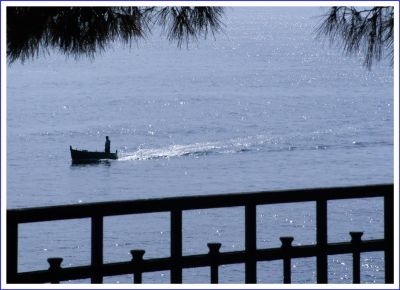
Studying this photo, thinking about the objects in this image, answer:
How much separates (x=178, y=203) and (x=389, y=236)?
3.27 feet

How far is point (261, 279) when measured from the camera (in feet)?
138

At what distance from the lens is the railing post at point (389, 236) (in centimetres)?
385

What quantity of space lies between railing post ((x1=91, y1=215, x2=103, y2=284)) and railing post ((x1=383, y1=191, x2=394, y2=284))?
4.14 ft

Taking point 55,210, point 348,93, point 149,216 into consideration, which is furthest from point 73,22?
point 348,93

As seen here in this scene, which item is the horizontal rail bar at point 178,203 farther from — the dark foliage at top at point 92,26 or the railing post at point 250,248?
the dark foliage at top at point 92,26

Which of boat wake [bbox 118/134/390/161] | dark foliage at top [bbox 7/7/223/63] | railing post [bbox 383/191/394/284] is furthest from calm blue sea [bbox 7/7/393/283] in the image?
railing post [bbox 383/191/394/284]

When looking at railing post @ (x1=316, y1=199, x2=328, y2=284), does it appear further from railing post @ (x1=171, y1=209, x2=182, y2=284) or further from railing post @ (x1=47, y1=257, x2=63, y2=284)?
railing post @ (x1=47, y1=257, x2=63, y2=284)

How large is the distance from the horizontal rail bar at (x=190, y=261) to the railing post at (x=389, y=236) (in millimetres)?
37

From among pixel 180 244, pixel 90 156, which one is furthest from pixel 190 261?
pixel 90 156

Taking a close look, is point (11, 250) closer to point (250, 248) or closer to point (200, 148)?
point (250, 248)

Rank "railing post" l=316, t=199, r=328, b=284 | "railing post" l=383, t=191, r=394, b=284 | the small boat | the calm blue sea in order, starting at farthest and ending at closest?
the small boat < the calm blue sea < "railing post" l=383, t=191, r=394, b=284 < "railing post" l=316, t=199, r=328, b=284

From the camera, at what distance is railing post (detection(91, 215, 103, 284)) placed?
346 cm

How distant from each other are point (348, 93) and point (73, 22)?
327 feet

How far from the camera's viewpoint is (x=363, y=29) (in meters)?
4.39
